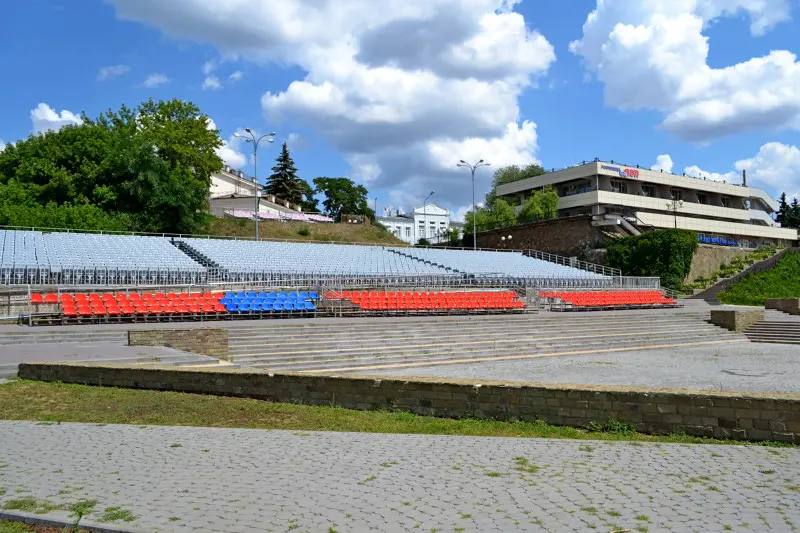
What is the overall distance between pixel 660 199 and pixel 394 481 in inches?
2426

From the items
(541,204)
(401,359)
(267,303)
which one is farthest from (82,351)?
(541,204)

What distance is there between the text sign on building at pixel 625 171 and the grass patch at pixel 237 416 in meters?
54.3

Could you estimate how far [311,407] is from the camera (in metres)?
9.23

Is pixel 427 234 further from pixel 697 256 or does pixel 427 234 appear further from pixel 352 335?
pixel 352 335

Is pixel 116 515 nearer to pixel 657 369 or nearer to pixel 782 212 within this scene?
pixel 657 369

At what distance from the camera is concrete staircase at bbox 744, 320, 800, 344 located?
24703 millimetres

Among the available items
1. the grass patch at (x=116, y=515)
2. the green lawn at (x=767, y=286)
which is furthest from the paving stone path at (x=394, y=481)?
the green lawn at (x=767, y=286)

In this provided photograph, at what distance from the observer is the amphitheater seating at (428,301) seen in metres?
24.5

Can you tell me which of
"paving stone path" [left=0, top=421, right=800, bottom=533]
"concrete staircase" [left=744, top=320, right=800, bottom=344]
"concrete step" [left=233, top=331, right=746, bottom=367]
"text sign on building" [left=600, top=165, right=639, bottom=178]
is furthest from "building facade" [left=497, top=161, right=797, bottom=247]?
"paving stone path" [left=0, top=421, right=800, bottom=533]

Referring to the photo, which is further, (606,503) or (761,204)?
(761,204)

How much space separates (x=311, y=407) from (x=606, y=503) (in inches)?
207

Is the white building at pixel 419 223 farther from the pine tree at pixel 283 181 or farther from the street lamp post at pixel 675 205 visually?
the street lamp post at pixel 675 205

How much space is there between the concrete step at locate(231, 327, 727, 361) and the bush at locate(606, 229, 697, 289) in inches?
732

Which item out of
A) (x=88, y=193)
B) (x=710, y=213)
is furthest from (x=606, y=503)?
(x=710, y=213)
